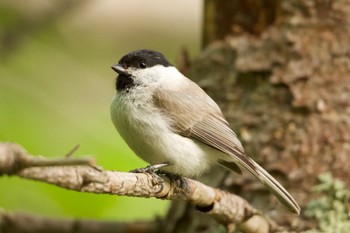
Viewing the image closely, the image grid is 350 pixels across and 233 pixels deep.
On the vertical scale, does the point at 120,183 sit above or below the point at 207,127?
below

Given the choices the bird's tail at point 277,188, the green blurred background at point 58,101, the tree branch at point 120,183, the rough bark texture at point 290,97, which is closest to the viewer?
the tree branch at point 120,183

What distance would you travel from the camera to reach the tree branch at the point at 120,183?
1.56m

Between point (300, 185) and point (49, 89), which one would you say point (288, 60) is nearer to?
point (300, 185)

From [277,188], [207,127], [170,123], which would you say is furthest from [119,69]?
[277,188]

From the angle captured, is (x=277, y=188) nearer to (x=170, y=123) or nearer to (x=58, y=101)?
(x=170, y=123)

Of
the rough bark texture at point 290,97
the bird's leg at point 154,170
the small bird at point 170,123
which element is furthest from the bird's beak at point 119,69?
the rough bark texture at point 290,97

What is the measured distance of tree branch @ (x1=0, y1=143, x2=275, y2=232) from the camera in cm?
156

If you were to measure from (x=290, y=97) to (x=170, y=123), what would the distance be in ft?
2.75

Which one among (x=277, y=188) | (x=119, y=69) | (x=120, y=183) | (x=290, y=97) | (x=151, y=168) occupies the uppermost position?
(x=290, y=97)

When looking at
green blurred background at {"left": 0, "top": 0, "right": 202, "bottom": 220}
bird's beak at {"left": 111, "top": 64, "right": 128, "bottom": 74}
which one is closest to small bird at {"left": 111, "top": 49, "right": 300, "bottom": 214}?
bird's beak at {"left": 111, "top": 64, "right": 128, "bottom": 74}

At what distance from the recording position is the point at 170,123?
2812mm

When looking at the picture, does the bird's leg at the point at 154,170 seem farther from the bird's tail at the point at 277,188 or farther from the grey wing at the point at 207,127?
the bird's tail at the point at 277,188

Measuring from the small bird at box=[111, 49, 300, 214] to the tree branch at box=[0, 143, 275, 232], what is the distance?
5.3 inches

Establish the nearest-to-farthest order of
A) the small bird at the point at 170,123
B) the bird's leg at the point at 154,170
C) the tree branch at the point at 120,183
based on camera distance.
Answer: the tree branch at the point at 120,183
the bird's leg at the point at 154,170
the small bird at the point at 170,123
